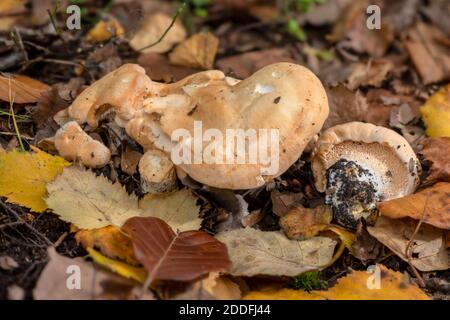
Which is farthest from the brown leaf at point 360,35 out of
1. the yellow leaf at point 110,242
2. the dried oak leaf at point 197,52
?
the yellow leaf at point 110,242

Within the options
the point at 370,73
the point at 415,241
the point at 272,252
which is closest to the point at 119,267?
the point at 272,252

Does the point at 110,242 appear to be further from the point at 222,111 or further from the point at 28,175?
the point at 222,111

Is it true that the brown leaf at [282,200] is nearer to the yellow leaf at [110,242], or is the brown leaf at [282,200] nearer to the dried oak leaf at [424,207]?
the dried oak leaf at [424,207]

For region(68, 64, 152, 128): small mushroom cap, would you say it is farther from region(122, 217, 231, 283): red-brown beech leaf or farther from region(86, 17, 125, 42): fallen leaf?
region(86, 17, 125, 42): fallen leaf

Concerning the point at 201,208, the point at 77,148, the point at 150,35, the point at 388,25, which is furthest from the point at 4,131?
the point at 388,25

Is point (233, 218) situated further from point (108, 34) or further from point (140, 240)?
point (108, 34)

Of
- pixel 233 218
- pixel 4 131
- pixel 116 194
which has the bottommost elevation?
pixel 233 218

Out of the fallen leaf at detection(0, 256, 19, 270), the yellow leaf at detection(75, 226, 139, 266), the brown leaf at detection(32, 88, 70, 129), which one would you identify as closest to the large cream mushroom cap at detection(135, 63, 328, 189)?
the yellow leaf at detection(75, 226, 139, 266)
